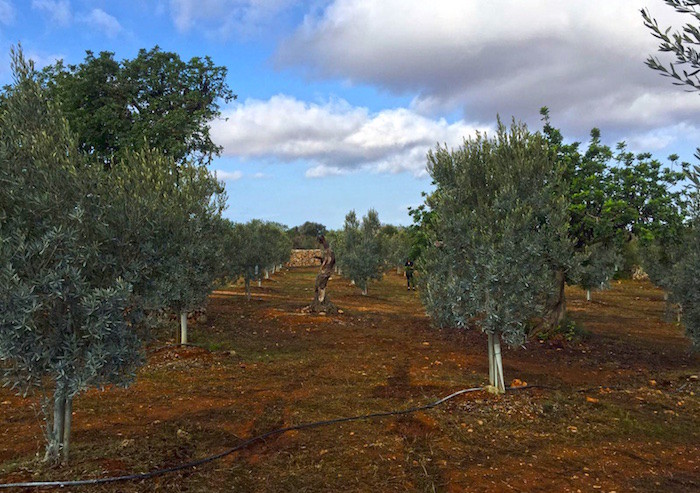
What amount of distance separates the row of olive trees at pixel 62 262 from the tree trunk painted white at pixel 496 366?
872 centimetres

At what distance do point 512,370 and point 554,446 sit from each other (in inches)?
274

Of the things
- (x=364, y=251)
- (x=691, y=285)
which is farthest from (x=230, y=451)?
(x=364, y=251)

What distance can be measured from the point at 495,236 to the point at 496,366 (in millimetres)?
3781

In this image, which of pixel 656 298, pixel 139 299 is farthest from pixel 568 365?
pixel 656 298

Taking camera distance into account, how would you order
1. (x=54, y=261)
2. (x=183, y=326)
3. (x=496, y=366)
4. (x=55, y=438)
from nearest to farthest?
1. (x=54, y=261)
2. (x=55, y=438)
3. (x=496, y=366)
4. (x=183, y=326)

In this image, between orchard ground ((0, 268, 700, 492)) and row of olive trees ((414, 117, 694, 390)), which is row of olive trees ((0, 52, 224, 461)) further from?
row of olive trees ((414, 117, 694, 390))

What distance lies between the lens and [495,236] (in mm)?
12250

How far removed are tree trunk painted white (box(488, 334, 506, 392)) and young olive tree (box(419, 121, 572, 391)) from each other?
0.09ft

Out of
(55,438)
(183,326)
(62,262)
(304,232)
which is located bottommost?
(55,438)

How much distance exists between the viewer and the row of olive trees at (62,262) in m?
6.93

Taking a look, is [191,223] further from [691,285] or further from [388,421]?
[691,285]

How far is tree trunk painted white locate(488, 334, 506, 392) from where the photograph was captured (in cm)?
1262

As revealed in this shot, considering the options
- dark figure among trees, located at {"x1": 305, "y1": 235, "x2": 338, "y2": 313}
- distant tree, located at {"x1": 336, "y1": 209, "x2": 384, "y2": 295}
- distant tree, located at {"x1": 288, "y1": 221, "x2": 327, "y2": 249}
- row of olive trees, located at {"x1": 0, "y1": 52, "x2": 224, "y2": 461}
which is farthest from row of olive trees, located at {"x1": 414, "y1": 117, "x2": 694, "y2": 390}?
distant tree, located at {"x1": 288, "y1": 221, "x2": 327, "y2": 249}

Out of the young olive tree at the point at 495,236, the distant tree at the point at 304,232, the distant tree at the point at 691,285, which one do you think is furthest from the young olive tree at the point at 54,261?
the distant tree at the point at 304,232
